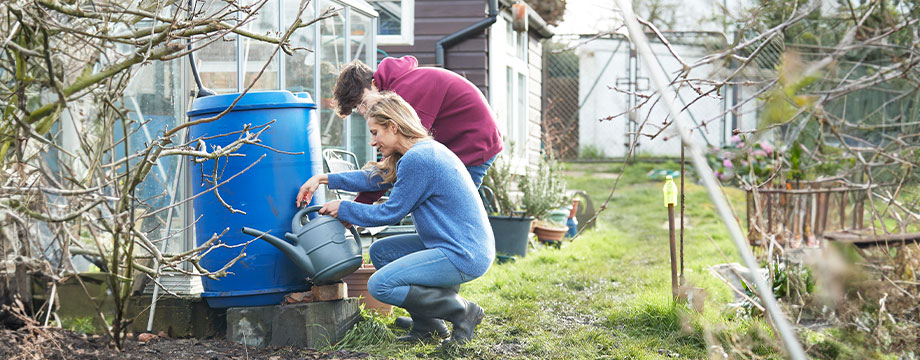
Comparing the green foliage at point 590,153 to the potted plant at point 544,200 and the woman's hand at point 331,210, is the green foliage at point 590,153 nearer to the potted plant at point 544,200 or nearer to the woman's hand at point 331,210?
the potted plant at point 544,200

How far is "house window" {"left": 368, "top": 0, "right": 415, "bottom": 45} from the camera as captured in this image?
7.09m

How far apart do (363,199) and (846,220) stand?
4258 millimetres

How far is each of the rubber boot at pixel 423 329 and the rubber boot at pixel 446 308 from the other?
0.12 m

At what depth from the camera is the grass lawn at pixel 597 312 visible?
316 centimetres

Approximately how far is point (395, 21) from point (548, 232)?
7.30 feet

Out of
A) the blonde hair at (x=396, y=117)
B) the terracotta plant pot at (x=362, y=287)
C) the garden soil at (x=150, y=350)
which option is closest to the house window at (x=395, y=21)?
the terracotta plant pot at (x=362, y=287)

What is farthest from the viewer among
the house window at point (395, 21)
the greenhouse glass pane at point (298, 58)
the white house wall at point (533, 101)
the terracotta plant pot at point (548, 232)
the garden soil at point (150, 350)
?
the white house wall at point (533, 101)

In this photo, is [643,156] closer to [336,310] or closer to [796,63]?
[336,310]

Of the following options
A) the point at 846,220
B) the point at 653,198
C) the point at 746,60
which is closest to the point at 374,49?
the point at 846,220

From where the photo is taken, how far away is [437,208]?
3.16 meters

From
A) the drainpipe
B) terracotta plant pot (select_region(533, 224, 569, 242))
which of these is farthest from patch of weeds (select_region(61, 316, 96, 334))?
the drainpipe

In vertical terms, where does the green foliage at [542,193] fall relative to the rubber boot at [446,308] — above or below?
above

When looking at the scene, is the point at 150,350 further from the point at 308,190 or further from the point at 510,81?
the point at 510,81

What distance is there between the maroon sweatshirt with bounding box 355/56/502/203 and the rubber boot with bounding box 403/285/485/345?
575 millimetres
